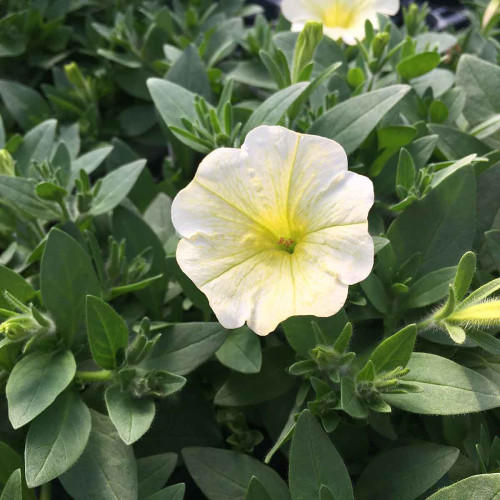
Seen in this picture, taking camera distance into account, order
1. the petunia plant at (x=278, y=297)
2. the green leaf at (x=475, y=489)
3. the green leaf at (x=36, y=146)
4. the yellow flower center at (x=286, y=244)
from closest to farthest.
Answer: the green leaf at (x=475, y=489) < the petunia plant at (x=278, y=297) < the yellow flower center at (x=286, y=244) < the green leaf at (x=36, y=146)

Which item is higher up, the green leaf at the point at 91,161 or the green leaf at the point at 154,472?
the green leaf at the point at 91,161

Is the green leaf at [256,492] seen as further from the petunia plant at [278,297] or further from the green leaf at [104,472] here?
the green leaf at [104,472]

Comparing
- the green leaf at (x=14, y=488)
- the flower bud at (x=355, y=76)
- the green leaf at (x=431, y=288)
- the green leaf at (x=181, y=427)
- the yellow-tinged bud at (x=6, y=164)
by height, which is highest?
the flower bud at (x=355, y=76)

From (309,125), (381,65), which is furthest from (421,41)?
(309,125)

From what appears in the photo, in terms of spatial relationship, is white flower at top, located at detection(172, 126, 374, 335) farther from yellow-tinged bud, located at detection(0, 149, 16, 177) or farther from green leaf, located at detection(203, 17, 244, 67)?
green leaf, located at detection(203, 17, 244, 67)

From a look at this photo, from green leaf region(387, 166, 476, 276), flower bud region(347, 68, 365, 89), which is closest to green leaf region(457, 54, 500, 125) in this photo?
flower bud region(347, 68, 365, 89)

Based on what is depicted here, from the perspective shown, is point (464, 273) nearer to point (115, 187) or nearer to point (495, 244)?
point (495, 244)

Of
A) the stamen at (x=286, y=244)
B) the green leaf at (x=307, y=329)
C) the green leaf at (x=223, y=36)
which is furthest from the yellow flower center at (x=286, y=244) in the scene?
the green leaf at (x=223, y=36)

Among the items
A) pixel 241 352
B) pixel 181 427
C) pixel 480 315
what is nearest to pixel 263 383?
pixel 241 352
